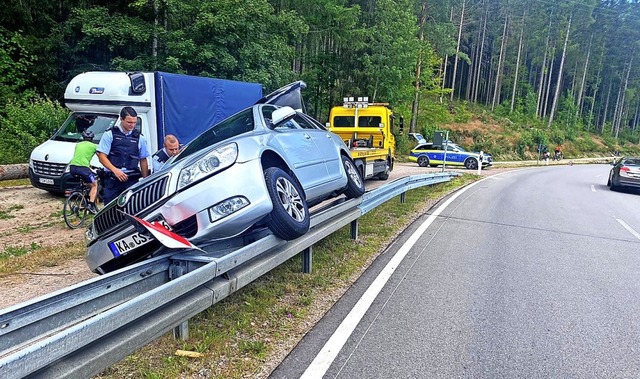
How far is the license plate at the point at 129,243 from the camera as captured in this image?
11.6 feet

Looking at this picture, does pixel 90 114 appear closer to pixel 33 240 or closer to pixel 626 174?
pixel 33 240

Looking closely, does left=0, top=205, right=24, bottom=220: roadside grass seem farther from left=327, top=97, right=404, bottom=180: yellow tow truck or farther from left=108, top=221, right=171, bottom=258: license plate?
left=327, top=97, right=404, bottom=180: yellow tow truck

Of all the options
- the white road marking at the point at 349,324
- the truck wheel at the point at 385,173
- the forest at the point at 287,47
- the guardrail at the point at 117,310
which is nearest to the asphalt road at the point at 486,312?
the white road marking at the point at 349,324

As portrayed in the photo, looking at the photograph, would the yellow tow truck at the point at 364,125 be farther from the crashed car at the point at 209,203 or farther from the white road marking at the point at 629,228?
the crashed car at the point at 209,203

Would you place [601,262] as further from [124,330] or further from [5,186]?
→ [5,186]

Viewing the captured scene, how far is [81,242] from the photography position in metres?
6.75

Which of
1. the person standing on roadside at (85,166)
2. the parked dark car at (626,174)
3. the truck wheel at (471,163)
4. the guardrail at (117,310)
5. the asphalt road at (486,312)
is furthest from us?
the truck wheel at (471,163)

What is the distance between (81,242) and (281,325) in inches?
177

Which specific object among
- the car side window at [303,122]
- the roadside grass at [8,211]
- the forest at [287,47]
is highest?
the forest at [287,47]

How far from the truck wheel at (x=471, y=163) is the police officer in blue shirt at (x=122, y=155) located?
24447 mm

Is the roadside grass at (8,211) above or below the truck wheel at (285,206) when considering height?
below

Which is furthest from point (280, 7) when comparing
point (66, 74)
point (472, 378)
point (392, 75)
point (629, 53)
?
point (629, 53)

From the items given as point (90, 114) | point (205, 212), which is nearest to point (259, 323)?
point (205, 212)

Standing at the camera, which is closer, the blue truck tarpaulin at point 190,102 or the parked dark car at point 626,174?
the blue truck tarpaulin at point 190,102
